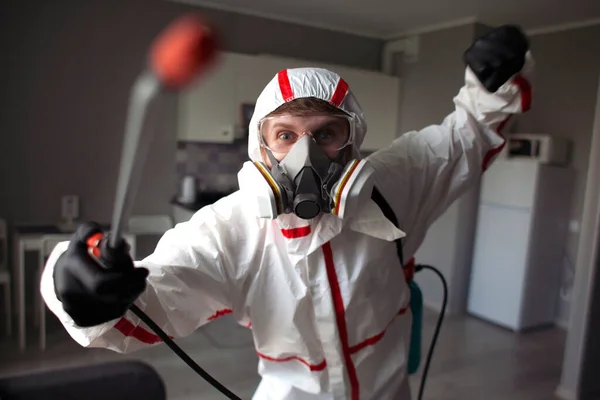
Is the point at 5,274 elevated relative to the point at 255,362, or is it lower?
elevated

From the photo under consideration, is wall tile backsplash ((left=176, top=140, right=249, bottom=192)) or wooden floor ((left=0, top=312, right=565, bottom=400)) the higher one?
wall tile backsplash ((left=176, top=140, right=249, bottom=192))

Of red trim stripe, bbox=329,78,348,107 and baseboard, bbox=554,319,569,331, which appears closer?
red trim stripe, bbox=329,78,348,107

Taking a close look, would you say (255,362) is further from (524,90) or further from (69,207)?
(524,90)

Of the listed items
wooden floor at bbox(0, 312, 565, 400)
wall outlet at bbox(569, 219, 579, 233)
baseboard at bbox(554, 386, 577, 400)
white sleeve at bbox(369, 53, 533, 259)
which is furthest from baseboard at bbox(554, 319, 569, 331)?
white sleeve at bbox(369, 53, 533, 259)

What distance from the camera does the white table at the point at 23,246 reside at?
2.89 meters

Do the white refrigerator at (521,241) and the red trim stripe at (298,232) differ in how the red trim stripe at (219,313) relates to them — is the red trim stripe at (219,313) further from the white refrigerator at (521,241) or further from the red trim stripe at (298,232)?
the white refrigerator at (521,241)

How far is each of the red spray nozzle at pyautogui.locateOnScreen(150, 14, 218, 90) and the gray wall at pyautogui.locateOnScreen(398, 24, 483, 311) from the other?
352 centimetres

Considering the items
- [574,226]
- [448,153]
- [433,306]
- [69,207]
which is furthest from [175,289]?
[574,226]

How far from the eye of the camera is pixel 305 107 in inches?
36.7

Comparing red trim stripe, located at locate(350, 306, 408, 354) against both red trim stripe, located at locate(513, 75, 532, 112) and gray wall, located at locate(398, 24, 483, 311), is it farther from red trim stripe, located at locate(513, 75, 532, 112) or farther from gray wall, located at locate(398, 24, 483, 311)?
gray wall, located at locate(398, 24, 483, 311)

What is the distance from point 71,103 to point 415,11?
97.6 inches

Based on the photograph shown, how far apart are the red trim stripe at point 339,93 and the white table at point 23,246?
6.96 feet

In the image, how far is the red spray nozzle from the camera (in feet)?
1.36

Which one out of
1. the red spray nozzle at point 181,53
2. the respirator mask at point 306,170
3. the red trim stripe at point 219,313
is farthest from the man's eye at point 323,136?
the red spray nozzle at point 181,53
